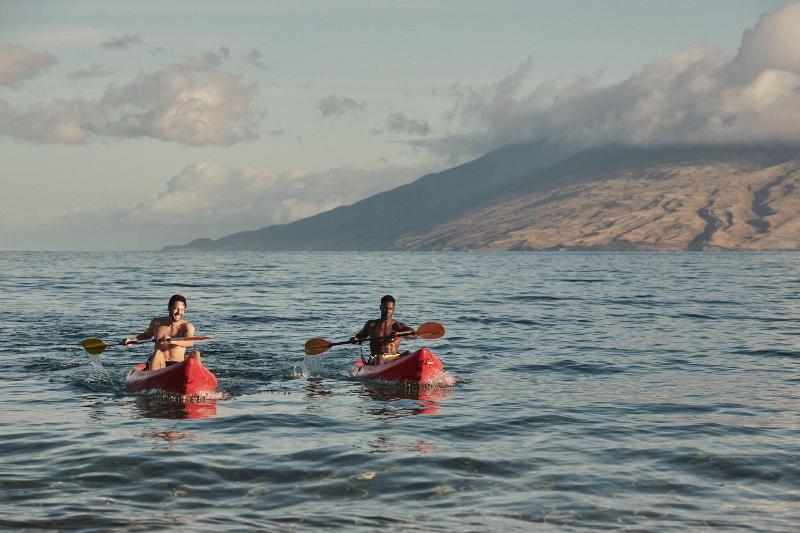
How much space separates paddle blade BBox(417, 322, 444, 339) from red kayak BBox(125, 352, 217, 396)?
237 inches

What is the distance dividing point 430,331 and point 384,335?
57.0 inches

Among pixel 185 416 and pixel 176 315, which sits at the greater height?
pixel 176 315

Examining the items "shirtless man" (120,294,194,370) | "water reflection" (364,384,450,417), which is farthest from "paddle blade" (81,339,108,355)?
"water reflection" (364,384,450,417)

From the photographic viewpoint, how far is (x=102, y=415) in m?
16.3

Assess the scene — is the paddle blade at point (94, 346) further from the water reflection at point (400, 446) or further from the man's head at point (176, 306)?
the water reflection at point (400, 446)

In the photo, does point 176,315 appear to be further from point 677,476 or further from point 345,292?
point 345,292

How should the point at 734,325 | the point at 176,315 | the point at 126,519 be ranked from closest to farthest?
1. the point at 126,519
2. the point at 176,315
3. the point at 734,325

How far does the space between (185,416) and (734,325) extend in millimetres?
26840

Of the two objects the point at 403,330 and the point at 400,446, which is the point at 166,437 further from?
the point at 403,330

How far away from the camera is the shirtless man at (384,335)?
2172 cm

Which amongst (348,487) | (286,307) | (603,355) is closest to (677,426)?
(348,487)

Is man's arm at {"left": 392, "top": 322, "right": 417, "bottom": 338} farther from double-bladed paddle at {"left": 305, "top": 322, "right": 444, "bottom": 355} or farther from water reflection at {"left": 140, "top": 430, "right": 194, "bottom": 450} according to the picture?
water reflection at {"left": 140, "top": 430, "right": 194, "bottom": 450}

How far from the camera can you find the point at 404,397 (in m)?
19.1

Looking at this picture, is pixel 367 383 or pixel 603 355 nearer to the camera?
pixel 367 383
